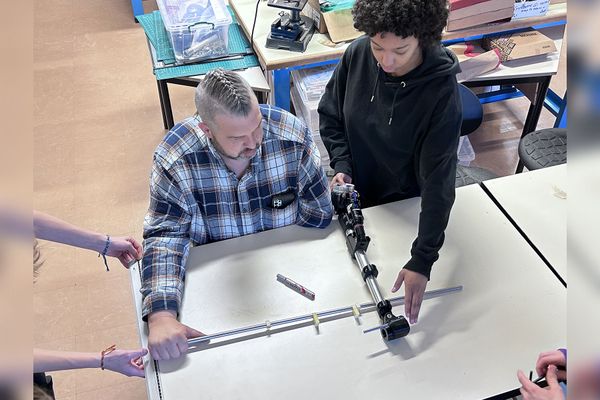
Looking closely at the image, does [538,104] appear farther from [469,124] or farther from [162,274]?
[162,274]

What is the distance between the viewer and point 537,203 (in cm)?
170

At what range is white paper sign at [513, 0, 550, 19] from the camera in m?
2.50

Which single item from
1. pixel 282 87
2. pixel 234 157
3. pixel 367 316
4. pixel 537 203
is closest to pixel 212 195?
pixel 234 157

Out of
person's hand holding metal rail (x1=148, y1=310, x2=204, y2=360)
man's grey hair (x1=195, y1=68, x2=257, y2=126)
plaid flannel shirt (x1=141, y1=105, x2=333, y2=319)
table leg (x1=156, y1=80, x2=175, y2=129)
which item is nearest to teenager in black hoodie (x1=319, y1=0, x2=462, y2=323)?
plaid flannel shirt (x1=141, y1=105, x2=333, y2=319)

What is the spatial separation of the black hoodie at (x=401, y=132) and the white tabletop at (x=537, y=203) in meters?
0.29

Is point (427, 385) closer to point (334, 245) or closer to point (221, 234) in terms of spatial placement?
point (334, 245)

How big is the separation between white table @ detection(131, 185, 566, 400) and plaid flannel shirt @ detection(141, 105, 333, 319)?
0.16 feet

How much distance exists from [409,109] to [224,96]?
1.73ft

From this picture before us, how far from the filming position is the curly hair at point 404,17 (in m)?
1.34

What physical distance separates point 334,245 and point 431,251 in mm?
293

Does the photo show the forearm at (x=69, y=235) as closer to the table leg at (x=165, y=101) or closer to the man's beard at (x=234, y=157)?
the man's beard at (x=234, y=157)

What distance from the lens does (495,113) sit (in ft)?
11.0

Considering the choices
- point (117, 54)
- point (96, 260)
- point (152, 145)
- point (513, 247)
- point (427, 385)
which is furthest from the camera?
point (117, 54)

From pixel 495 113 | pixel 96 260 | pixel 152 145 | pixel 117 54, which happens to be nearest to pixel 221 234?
pixel 96 260
